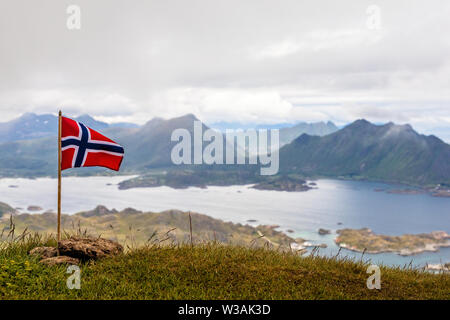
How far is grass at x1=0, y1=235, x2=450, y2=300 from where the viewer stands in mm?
10305

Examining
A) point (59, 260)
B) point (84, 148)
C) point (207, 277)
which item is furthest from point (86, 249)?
point (207, 277)

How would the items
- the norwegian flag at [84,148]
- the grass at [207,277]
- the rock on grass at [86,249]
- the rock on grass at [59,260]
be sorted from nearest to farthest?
the grass at [207,277]
the rock on grass at [59,260]
the rock on grass at [86,249]
the norwegian flag at [84,148]

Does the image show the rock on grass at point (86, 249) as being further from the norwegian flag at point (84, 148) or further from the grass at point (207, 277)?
Result: the norwegian flag at point (84, 148)

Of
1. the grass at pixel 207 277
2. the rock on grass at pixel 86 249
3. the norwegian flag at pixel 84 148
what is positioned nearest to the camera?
the grass at pixel 207 277

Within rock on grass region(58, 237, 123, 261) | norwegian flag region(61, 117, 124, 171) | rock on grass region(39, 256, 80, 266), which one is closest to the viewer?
rock on grass region(39, 256, 80, 266)

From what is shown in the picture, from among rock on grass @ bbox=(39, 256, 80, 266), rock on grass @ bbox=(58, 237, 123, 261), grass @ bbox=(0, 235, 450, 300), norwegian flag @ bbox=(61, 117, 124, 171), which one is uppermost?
norwegian flag @ bbox=(61, 117, 124, 171)

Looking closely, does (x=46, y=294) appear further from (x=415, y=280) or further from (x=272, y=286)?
(x=415, y=280)

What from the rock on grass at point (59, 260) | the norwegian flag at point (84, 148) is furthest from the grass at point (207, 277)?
the norwegian flag at point (84, 148)

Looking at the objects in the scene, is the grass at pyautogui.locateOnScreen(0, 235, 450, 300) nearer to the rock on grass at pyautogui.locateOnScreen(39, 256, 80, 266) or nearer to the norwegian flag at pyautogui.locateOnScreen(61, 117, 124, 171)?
the rock on grass at pyautogui.locateOnScreen(39, 256, 80, 266)

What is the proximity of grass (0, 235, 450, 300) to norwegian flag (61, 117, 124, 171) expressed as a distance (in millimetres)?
3209

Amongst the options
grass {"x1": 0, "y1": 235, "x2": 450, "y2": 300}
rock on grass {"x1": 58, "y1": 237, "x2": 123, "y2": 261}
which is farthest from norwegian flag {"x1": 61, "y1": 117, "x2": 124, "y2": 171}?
grass {"x1": 0, "y1": 235, "x2": 450, "y2": 300}

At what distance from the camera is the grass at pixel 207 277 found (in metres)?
10.3

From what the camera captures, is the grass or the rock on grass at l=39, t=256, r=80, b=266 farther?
the rock on grass at l=39, t=256, r=80, b=266

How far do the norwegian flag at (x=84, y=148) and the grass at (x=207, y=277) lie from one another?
321cm
